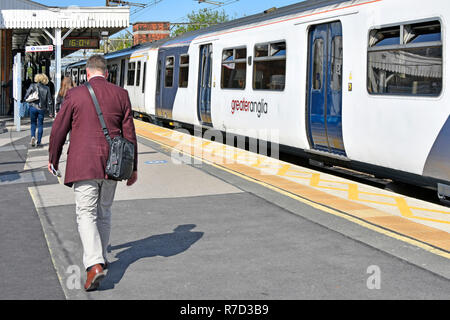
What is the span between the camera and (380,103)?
8.61m

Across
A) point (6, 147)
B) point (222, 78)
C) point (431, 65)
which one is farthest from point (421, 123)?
point (6, 147)

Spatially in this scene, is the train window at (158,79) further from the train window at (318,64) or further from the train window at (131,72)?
the train window at (318,64)

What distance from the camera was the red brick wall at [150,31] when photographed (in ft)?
336

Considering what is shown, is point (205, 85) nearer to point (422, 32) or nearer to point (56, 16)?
point (56, 16)

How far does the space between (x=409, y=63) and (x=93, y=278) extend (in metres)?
5.26

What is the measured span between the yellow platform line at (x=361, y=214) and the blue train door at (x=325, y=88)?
3.10 feet

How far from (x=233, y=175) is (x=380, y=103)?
101 inches

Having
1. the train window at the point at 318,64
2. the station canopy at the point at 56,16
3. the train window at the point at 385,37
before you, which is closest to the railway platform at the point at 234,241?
the train window at the point at 318,64

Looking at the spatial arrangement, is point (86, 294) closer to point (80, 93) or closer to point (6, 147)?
point (80, 93)

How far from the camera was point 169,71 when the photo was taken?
19.6 meters

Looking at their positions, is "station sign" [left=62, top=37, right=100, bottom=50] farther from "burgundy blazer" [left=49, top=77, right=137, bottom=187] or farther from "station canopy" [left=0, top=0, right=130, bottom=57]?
"burgundy blazer" [left=49, top=77, right=137, bottom=187]

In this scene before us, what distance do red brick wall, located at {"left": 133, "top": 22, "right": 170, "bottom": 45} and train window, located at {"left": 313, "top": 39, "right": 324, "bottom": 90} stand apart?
94.0m

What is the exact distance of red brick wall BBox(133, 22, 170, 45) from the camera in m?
102
